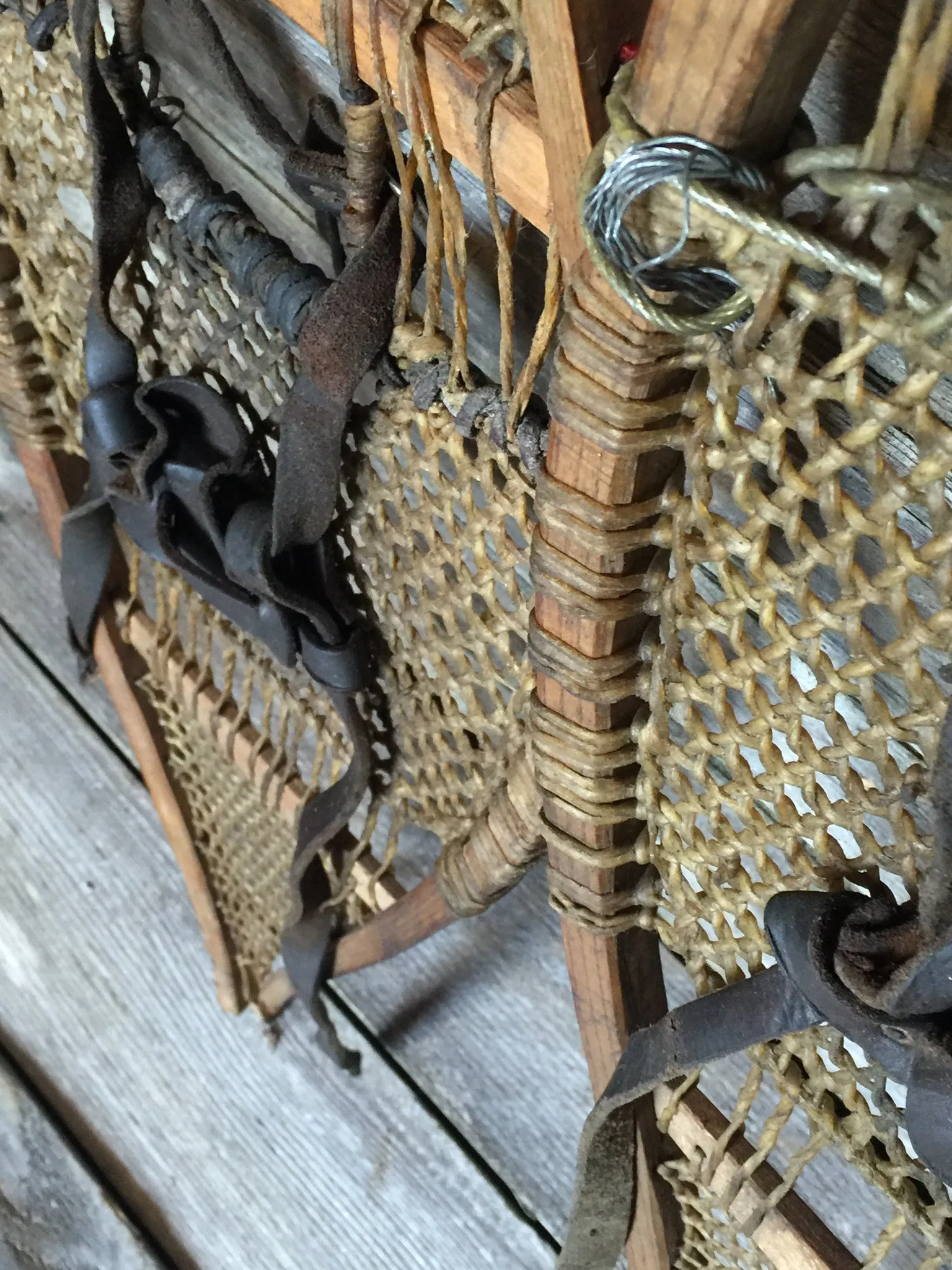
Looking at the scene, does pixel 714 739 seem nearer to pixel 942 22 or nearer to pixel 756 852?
pixel 756 852

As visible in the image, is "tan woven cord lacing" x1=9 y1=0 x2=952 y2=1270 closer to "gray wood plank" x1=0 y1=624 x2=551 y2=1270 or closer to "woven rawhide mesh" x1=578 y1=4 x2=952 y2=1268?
"woven rawhide mesh" x1=578 y1=4 x2=952 y2=1268

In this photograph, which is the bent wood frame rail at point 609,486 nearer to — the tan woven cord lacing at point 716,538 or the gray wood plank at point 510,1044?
the tan woven cord lacing at point 716,538

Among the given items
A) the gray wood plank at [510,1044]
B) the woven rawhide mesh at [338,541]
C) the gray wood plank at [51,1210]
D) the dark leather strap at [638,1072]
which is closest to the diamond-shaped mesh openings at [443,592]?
the woven rawhide mesh at [338,541]

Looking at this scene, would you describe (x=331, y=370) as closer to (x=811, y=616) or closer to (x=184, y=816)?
(x=811, y=616)

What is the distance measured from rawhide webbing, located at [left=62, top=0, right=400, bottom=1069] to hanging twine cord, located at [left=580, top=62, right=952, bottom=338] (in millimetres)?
149

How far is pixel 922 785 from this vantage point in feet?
0.90

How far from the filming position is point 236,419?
0.48 metres

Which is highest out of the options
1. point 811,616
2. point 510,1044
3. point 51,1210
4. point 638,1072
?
point 811,616

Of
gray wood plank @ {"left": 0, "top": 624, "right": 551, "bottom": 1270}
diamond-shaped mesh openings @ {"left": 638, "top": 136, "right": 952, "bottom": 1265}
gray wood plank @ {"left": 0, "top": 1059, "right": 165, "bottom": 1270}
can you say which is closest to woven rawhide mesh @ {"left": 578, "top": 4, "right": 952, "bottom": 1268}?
diamond-shaped mesh openings @ {"left": 638, "top": 136, "right": 952, "bottom": 1265}

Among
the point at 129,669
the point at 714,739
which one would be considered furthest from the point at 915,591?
the point at 129,669

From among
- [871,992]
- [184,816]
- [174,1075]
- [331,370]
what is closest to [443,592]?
[331,370]

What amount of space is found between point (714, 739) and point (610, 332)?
0.14 m

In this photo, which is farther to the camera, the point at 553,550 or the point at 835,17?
the point at 553,550

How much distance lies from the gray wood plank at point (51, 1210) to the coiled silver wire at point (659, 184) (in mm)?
817
